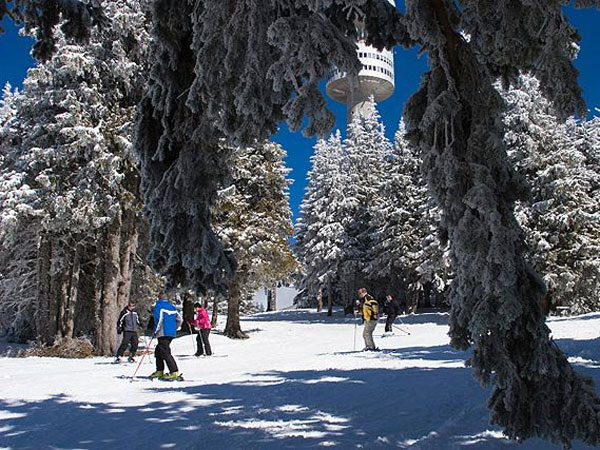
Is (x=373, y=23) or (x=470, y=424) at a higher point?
(x=373, y=23)

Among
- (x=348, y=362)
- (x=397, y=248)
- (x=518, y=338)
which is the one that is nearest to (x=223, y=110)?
(x=518, y=338)

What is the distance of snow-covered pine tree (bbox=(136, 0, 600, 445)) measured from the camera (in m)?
3.49

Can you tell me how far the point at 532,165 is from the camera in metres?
26.2

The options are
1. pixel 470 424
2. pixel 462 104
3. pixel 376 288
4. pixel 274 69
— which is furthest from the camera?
pixel 376 288

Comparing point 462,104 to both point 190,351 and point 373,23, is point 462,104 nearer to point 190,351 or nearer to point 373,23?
point 373,23

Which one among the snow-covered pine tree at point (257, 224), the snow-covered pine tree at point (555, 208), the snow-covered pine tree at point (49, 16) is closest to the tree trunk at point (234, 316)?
the snow-covered pine tree at point (257, 224)

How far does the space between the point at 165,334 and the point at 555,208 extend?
2103 cm

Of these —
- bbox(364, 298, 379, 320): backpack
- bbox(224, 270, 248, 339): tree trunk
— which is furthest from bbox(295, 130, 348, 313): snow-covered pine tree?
bbox(364, 298, 379, 320): backpack

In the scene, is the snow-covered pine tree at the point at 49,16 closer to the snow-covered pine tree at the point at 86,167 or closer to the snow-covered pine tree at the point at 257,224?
the snow-covered pine tree at the point at 86,167

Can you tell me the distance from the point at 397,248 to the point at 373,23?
28120 millimetres

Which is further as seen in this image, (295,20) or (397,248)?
(397,248)

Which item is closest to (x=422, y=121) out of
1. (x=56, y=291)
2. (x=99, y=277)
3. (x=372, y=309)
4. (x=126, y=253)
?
(x=372, y=309)

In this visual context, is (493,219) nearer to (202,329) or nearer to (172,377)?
(172,377)

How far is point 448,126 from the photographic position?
4020mm
